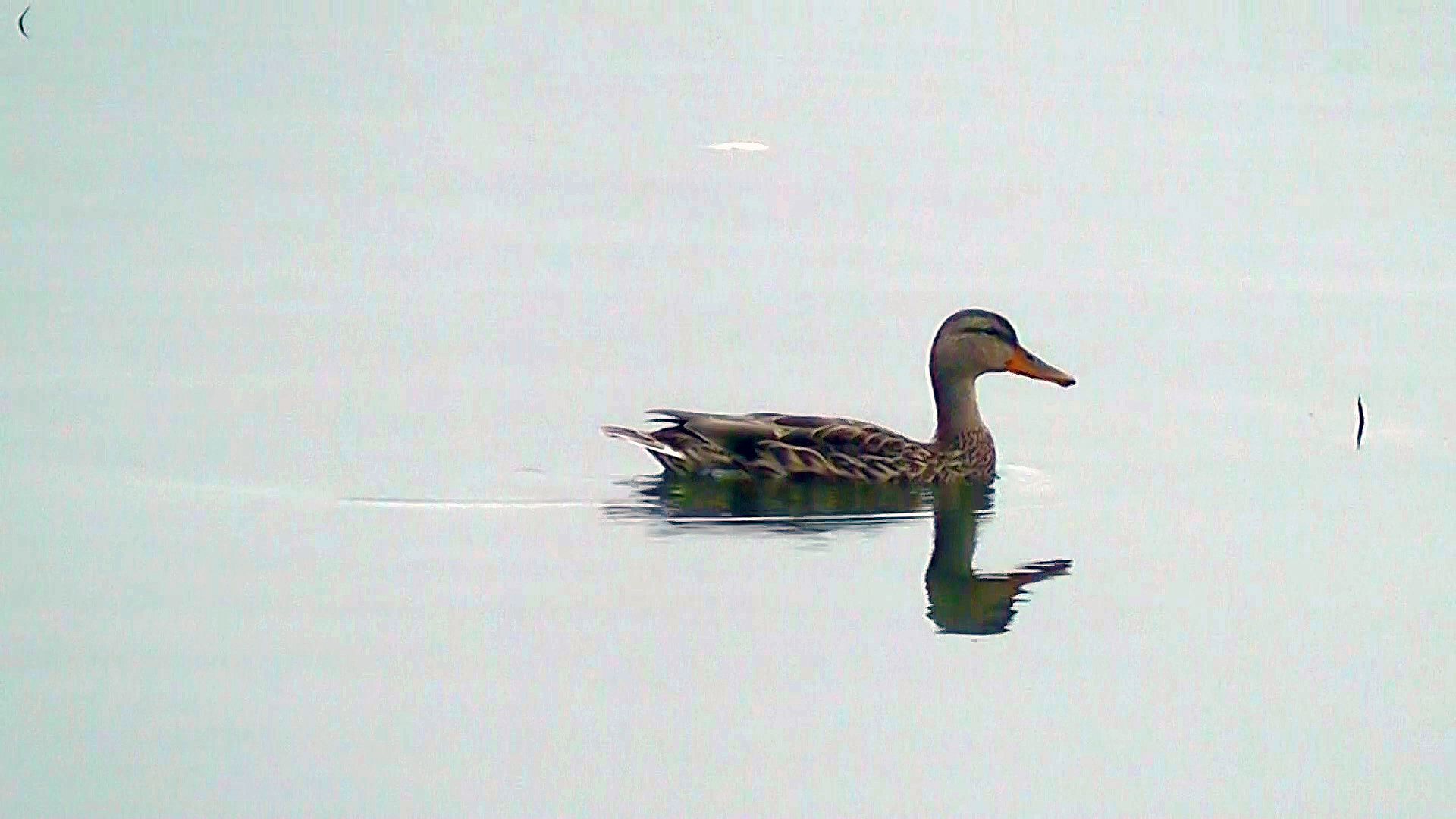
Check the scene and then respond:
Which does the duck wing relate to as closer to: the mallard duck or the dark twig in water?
the mallard duck

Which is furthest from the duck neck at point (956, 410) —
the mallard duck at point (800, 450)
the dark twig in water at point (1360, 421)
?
the dark twig in water at point (1360, 421)

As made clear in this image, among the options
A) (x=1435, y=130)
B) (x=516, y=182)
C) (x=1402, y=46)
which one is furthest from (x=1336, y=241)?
(x=1402, y=46)

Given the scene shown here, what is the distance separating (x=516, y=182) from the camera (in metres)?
12.9

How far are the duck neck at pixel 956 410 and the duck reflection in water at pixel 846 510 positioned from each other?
0.83 ft

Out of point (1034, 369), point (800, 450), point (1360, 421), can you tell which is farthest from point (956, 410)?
point (1360, 421)

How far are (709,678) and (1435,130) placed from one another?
28.9 ft

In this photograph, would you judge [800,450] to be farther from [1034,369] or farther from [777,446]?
[1034,369]

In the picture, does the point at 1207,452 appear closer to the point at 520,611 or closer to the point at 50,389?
the point at 520,611

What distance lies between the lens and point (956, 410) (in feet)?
30.1

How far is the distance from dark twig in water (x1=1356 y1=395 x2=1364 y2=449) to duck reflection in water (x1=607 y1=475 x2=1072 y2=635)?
1385 mm

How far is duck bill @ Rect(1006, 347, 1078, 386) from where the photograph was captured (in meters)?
9.27

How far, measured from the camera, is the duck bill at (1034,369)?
365 inches

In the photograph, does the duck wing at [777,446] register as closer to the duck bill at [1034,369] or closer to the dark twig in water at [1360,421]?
the duck bill at [1034,369]

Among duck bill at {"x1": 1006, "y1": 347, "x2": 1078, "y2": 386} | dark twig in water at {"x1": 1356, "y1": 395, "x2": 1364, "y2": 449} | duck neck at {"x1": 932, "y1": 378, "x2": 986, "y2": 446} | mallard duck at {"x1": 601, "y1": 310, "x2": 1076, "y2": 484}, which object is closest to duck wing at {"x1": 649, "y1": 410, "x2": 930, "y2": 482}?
mallard duck at {"x1": 601, "y1": 310, "x2": 1076, "y2": 484}
